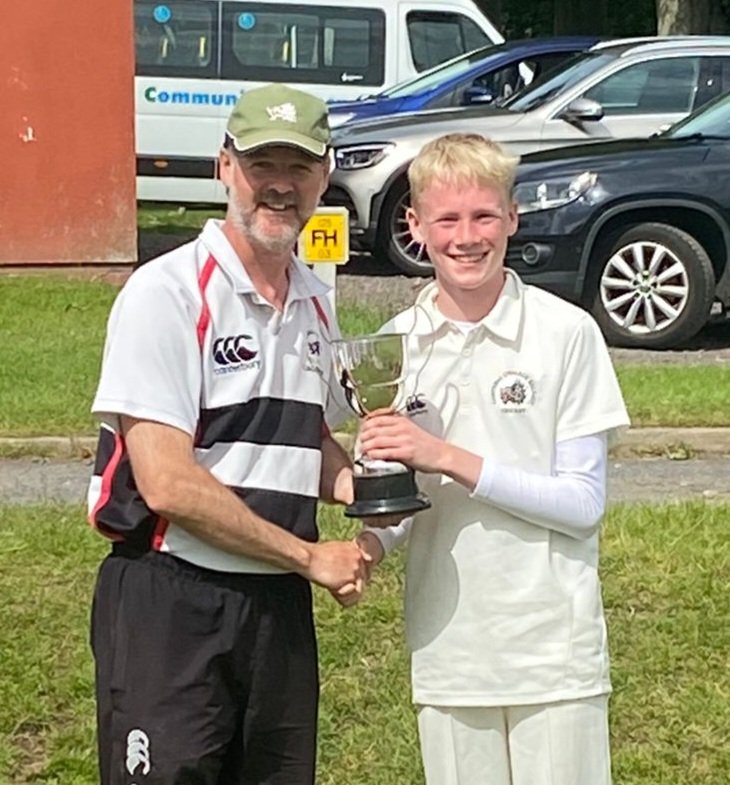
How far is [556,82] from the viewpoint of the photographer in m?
14.2

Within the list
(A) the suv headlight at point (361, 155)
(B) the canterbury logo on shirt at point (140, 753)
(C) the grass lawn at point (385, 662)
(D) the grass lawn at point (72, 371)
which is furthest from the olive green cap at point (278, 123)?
(A) the suv headlight at point (361, 155)

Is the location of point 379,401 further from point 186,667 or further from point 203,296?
point 186,667

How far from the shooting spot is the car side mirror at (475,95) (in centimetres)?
1581

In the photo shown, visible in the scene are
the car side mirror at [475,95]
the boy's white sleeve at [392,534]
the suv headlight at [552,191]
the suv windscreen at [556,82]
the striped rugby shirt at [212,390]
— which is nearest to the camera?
the striped rugby shirt at [212,390]

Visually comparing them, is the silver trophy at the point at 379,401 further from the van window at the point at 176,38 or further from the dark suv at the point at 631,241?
the van window at the point at 176,38

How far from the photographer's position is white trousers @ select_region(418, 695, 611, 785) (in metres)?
3.19

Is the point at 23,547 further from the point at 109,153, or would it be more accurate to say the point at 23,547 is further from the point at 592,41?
the point at 592,41

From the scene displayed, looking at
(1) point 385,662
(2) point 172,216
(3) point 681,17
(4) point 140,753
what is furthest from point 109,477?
(3) point 681,17

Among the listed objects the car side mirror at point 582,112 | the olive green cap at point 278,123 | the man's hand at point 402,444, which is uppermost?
the olive green cap at point 278,123

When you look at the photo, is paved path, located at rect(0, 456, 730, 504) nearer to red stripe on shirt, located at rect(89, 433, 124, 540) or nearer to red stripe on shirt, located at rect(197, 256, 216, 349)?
red stripe on shirt, located at rect(89, 433, 124, 540)

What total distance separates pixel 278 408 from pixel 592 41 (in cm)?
1536

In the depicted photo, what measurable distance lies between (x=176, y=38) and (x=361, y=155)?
19.4 ft

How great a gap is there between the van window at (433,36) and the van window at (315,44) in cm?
41

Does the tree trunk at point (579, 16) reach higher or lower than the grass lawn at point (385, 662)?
higher
